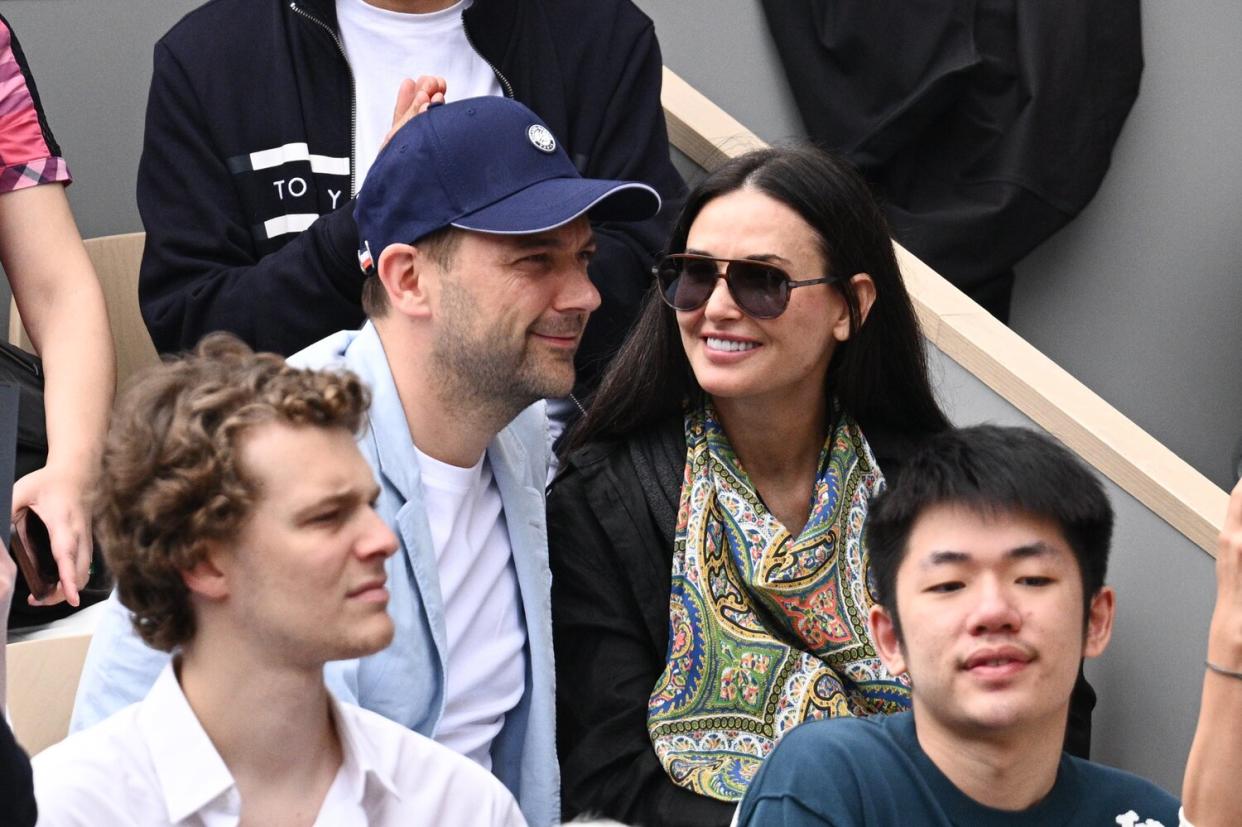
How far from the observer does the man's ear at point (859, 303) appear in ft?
8.34

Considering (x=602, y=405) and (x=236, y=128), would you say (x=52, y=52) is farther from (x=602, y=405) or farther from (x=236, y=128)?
(x=602, y=405)

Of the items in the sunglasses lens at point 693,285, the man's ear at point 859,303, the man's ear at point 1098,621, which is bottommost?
the sunglasses lens at point 693,285

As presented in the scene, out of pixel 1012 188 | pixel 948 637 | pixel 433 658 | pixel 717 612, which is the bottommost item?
pixel 433 658

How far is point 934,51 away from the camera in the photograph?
3479mm

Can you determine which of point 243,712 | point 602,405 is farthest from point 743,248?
point 243,712

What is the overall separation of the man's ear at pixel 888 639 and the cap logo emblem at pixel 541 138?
2.55 ft

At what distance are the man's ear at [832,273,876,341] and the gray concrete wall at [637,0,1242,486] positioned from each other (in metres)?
1.26

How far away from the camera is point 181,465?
1.64 metres

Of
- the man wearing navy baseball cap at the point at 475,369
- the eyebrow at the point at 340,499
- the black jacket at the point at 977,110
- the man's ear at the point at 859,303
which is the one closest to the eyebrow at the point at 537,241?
the man wearing navy baseball cap at the point at 475,369

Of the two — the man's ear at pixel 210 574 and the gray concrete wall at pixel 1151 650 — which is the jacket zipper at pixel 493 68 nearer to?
the gray concrete wall at pixel 1151 650

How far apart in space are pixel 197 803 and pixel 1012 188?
7.55ft

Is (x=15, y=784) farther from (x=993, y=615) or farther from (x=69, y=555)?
(x=69, y=555)

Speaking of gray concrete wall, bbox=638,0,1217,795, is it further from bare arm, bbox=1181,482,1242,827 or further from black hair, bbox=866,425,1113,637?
bare arm, bbox=1181,482,1242,827

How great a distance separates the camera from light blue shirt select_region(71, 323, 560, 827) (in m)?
1.98
